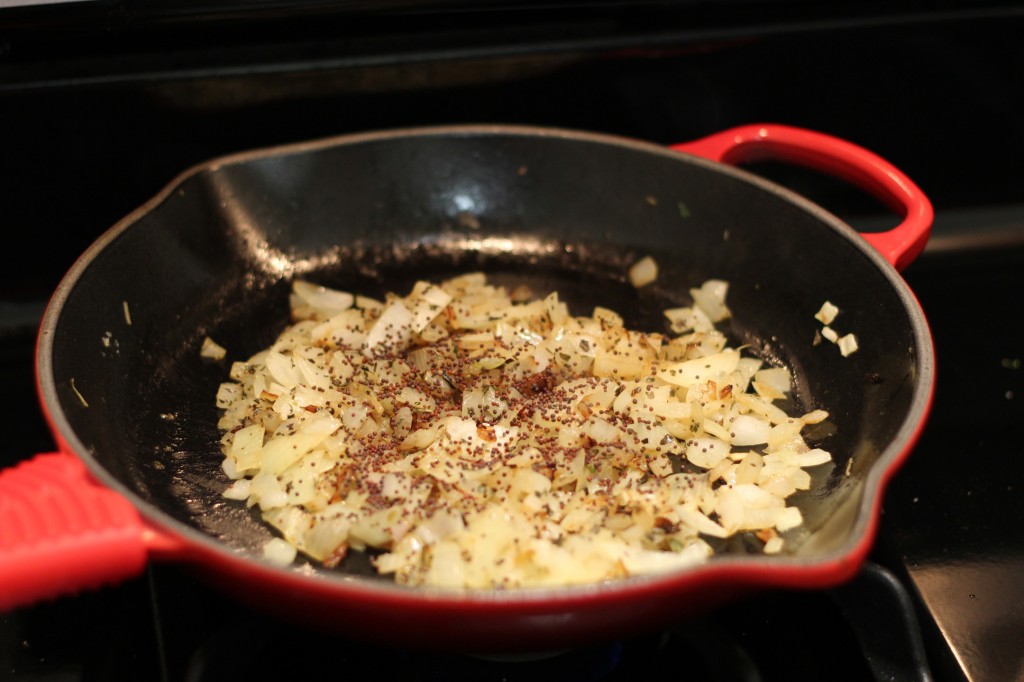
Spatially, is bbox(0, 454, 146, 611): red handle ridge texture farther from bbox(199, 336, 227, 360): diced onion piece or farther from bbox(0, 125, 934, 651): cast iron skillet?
bbox(199, 336, 227, 360): diced onion piece

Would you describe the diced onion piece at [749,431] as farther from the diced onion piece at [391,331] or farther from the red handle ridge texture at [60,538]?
the red handle ridge texture at [60,538]

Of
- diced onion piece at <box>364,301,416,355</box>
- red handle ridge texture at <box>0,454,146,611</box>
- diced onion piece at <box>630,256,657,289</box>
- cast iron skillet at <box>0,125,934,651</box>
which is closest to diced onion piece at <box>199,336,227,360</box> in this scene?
cast iron skillet at <box>0,125,934,651</box>

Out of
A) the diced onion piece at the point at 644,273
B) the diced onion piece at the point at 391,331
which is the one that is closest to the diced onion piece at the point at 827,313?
the diced onion piece at the point at 644,273

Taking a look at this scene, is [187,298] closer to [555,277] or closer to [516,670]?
[555,277]

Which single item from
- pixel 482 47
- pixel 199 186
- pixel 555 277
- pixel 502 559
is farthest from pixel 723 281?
pixel 199 186

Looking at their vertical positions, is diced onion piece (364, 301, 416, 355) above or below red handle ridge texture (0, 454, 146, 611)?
below

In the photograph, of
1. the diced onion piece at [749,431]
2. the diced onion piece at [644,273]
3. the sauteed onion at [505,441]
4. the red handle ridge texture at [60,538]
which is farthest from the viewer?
the diced onion piece at [644,273]
